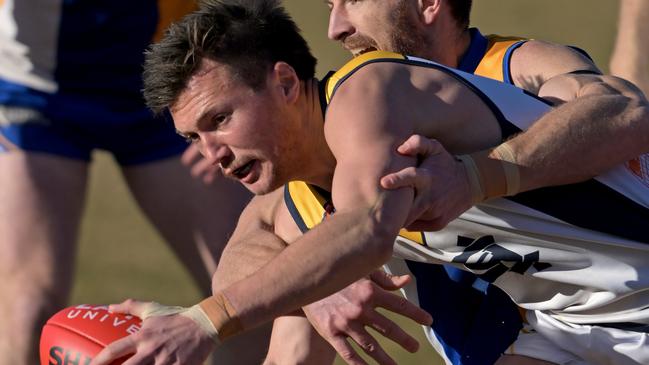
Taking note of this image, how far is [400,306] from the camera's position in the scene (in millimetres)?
3756

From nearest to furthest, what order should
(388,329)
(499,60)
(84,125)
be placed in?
(388,329), (499,60), (84,125)

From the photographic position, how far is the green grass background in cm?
727

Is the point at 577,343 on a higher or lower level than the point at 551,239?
lower

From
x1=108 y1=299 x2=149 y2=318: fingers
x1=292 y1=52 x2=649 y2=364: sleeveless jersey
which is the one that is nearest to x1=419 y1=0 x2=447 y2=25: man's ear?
x1=292 y1=52 x2=649 y2=364: sleeveless jersey

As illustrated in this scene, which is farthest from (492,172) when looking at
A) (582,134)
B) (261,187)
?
(261,187)

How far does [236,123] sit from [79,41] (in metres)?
1.66

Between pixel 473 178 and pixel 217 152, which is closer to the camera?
pixel 473 178

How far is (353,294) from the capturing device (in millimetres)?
3793

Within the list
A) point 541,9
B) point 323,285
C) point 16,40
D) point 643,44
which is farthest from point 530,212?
point 541,9

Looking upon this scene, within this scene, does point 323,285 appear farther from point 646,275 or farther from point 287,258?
point 646,275

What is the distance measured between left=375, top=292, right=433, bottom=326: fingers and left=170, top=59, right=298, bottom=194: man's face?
433 millimetres

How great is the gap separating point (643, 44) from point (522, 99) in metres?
1.70

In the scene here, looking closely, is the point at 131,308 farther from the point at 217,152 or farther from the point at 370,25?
the point at 370,25

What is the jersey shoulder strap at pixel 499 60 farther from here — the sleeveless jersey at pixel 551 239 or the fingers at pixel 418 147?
the fingers at pixel 418 147
